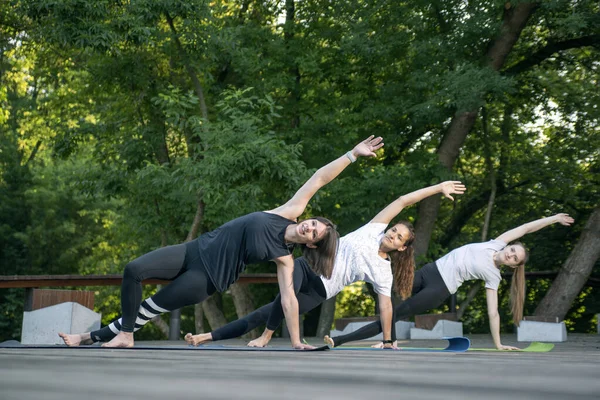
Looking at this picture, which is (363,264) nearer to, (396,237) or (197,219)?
(396,237)

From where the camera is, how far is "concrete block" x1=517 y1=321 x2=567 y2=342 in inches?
368

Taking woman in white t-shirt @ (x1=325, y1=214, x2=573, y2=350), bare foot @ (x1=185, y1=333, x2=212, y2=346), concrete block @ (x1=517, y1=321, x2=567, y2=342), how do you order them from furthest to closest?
1. concrete block @ (x1=517, y1=321, x2=567, y2=342)
2. woman in white t-shirt @ (x1=325, y1=214, x2=573, y2=350)
3. bare foot @ (x1=185, y1=333, x2=212, y2=346)

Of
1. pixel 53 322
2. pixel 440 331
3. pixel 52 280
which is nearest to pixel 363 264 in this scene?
pixel 53 322

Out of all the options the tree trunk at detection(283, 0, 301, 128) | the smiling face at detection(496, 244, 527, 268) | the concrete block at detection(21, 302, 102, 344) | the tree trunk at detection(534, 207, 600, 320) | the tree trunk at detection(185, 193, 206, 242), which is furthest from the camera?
the tree trunk at detection(283, 0, 301, 128)

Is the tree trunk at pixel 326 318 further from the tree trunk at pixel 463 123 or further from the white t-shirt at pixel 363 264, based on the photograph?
the white t-shirt at pixel 363 264

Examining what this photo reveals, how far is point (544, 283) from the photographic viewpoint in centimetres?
1622

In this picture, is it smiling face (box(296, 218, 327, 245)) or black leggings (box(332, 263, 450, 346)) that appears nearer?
smiling face (box(296, 218, 327, 245))

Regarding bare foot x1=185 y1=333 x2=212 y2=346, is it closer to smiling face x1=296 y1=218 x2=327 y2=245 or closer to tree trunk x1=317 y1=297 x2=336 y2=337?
smiling face x1=296 y1=218 x2=327 y2=245

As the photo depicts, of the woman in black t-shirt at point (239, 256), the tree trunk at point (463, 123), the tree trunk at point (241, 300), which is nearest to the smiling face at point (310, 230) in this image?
the woman in black t-shirt at point (239, 256)

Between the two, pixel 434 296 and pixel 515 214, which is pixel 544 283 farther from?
pixel 434 296

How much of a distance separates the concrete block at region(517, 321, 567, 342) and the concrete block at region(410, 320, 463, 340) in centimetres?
106

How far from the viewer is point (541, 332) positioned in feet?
31.2

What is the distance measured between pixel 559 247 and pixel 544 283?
1.46 metres

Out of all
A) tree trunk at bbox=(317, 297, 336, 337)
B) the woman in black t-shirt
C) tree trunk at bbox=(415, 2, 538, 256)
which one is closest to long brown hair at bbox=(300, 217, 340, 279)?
the woman in black t-shirt
